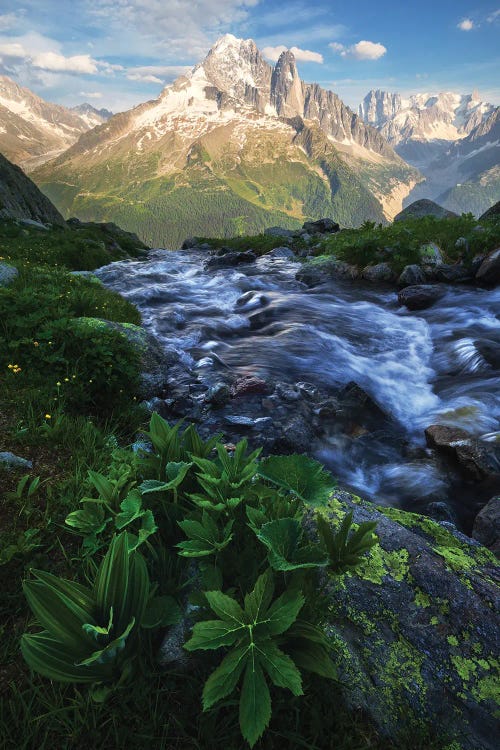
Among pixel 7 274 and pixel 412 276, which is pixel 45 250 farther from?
pixel 412 276

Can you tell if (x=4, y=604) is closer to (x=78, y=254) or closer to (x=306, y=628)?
(x=306, y=628)

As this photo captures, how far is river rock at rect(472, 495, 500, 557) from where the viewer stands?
16.3 feet

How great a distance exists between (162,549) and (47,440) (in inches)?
94.7

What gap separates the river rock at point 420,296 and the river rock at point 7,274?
1435cm

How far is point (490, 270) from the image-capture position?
56.2ft

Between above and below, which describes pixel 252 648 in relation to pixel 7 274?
below

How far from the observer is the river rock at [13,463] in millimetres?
3957

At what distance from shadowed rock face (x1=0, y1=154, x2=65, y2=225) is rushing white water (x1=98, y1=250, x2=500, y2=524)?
18344 mm

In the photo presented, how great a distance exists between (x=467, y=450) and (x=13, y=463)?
23.2ft

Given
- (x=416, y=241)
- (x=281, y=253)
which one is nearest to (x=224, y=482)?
(x=416, y=241)

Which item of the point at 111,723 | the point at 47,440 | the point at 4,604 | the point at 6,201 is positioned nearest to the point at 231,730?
the point at 111,723

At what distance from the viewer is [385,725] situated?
233 centimetres

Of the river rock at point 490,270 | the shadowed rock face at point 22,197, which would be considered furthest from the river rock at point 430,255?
the shadowed rock face at point 22,197

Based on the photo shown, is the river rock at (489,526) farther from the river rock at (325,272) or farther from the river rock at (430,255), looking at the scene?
the river rock at (325,272)
